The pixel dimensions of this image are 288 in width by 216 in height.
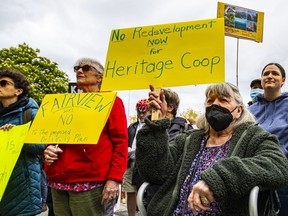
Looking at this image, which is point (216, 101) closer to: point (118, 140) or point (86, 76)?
point (118, 140)

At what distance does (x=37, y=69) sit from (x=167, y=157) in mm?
27340

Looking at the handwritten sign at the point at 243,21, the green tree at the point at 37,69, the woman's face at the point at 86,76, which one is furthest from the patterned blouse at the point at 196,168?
the green tree at the point at 37,69

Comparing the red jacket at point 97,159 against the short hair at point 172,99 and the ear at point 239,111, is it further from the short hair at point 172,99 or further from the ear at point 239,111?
the ear at point 239,111

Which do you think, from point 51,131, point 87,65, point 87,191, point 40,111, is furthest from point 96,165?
point 87,65

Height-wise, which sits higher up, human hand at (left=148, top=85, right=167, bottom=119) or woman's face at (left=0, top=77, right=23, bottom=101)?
woman's face at (left=0, top=77, right=23, bottom=101)

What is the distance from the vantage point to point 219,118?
Answer: 216 centimetres

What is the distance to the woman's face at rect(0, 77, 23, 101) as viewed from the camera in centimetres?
316

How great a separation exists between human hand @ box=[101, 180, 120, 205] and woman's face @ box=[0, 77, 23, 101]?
129 centimetres

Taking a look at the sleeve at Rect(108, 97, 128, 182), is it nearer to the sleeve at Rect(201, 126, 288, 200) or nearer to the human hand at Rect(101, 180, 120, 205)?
the human hand at Rect(101, 180, 120, 205)

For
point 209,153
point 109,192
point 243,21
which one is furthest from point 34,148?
point 243,21

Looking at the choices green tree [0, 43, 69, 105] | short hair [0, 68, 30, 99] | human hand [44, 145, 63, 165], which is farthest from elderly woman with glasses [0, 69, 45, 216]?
green tree [0, 43, 69, 105]

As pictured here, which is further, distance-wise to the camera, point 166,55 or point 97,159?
point 97,159

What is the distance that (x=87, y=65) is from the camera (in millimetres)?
2887

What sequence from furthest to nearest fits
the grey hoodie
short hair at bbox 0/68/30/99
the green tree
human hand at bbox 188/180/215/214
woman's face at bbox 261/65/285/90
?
the green tree, short hair at bbox 0/68/30/99, woman's face at bbox 261/65/285/90, the grey hoodie, human hand at bbox 188/180/215/214
